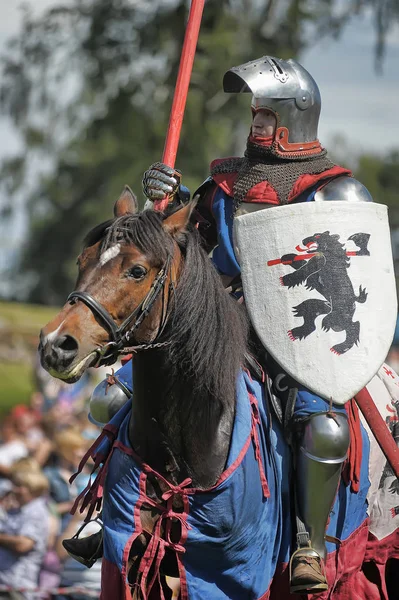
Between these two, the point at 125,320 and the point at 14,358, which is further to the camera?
the point at 14,358

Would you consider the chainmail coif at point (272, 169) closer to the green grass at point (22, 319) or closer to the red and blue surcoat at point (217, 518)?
the red and blue surcoat at point (217, 518)

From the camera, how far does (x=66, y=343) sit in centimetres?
381

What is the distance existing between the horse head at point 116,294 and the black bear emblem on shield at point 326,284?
65 centimetres

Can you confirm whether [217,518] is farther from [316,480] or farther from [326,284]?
[326,284]

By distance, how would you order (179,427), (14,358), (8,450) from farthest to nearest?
1. (14,358)
2. (8,450)
3. (179,427)

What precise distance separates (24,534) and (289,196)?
3.96 meters

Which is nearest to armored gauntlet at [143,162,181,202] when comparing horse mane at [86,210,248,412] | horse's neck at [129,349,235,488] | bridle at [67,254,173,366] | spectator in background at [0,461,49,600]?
horse mane at [86,210,248,412]

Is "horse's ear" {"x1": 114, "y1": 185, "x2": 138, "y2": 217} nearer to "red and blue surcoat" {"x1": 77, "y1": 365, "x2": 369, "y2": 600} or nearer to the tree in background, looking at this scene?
"red and blue surcoat" {"x1": 77, "y1": 365, "x2": 369, "y2": 600}

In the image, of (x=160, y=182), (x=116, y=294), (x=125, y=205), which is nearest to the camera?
(x=116, y=294)

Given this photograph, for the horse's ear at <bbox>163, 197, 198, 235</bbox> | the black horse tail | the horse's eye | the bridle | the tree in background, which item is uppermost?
the tree in background

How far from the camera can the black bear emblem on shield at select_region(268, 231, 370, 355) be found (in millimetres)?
4637

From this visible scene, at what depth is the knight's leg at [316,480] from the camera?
4484 millimetres

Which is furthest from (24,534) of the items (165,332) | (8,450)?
(165,332)

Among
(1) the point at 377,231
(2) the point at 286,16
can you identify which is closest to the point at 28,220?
(2) the point at 286,16
